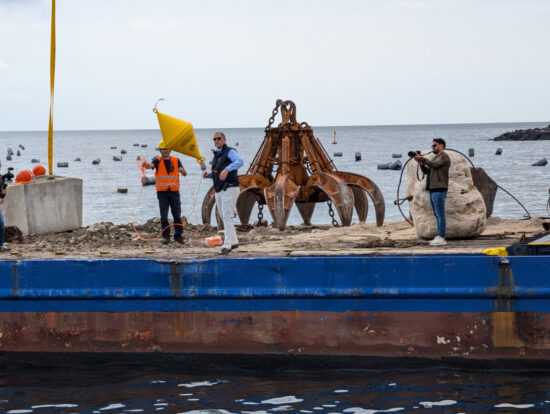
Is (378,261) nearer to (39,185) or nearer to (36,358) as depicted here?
(36,358)

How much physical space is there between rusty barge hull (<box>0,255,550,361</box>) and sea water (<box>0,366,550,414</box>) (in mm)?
376

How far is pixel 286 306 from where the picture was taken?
34.4 feet

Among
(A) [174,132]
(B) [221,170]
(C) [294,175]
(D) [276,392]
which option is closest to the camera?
(D) [276,392]

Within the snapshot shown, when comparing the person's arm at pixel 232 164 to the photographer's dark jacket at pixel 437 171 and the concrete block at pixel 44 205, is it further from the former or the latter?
the concrete block at pixel 44 205

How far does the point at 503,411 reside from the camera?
Answer: 356 inches

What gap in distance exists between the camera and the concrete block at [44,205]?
15594mm

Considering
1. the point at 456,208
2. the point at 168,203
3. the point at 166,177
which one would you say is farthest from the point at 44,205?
the point at 456,208

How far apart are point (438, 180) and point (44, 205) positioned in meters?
7.93

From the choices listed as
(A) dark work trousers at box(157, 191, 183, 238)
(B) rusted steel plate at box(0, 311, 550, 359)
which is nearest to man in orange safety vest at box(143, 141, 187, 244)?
(A) dark work trousers at box(157, 191, 183, 238)

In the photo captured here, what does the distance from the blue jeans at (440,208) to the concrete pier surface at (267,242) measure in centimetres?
26

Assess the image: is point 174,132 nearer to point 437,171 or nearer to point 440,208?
point 437,171

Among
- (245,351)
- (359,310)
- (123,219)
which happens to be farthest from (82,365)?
(123,219)

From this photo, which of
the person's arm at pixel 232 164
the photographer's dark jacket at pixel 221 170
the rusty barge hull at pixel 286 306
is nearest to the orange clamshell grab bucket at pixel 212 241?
the photographer's dark jacket at pixel 221 170

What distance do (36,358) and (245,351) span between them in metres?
2.90
